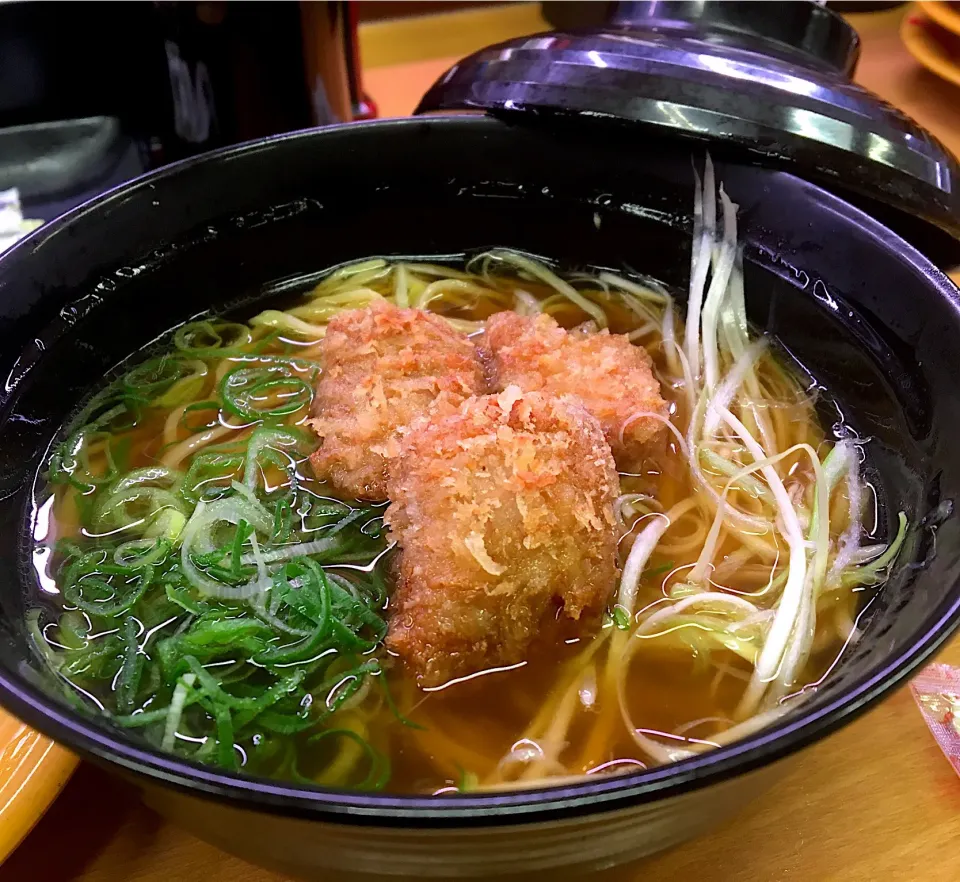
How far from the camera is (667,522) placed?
1.50m

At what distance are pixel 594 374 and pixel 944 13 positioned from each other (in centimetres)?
245

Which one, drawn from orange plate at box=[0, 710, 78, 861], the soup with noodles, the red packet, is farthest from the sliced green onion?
the red packet

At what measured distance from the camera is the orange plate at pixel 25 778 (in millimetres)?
1164

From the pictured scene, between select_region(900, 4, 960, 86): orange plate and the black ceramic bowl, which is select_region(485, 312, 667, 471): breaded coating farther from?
select_region(900, 4, 960, 86): orange plate

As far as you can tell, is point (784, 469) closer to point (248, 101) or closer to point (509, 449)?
point (509, 449)

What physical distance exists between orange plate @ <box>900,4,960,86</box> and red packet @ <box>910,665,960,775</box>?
248 centimetres

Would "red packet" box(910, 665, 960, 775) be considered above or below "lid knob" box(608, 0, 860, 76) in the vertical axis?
below

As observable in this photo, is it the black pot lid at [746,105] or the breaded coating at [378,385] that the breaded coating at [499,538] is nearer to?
the breaded coating at [378,385]

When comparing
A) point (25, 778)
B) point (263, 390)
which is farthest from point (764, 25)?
point (25, 778)

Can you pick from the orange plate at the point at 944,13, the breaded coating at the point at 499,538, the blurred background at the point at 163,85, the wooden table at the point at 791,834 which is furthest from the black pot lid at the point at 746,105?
the orange plate at the point at 944,13

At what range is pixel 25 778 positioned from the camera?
120 centimetres

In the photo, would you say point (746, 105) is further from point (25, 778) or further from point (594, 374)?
point (25, 778)

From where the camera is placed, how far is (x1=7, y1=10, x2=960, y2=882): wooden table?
4.00 feet

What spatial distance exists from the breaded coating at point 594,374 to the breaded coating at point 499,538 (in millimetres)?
214
